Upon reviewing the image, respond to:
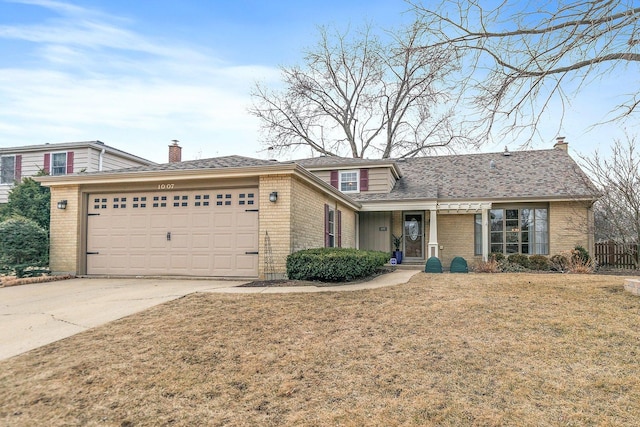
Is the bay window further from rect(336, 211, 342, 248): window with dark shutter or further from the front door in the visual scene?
rect(336, 211, 342, 248): window with dark shutter

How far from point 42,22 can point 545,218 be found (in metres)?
18.0

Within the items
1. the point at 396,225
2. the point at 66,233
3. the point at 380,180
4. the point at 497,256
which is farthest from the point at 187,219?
the point at 497,256

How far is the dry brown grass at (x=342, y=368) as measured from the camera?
334 cm

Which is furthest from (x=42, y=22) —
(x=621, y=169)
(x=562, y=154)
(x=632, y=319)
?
(x=562, y=154)

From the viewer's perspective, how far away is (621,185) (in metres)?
10.2

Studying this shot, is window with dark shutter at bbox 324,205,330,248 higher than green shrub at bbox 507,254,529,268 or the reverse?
higher

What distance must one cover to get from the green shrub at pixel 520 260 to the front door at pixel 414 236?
3.59 m

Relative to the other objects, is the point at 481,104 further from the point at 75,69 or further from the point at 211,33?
the point at 75,69

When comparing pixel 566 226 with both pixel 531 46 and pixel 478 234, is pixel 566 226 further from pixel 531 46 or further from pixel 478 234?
pixel 531 46

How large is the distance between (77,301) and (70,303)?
0.16 meters

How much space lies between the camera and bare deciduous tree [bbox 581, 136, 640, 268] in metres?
9.96

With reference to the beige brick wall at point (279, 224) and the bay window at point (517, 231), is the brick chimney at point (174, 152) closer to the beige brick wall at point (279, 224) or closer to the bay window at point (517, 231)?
the beige brick wall at point (279, 224)

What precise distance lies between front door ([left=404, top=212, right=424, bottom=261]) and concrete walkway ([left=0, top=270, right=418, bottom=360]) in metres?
8.15

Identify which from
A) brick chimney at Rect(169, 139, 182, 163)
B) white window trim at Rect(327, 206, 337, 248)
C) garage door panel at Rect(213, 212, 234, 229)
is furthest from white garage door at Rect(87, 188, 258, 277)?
brick chimney at Rect(169, 139, 182, 163)
